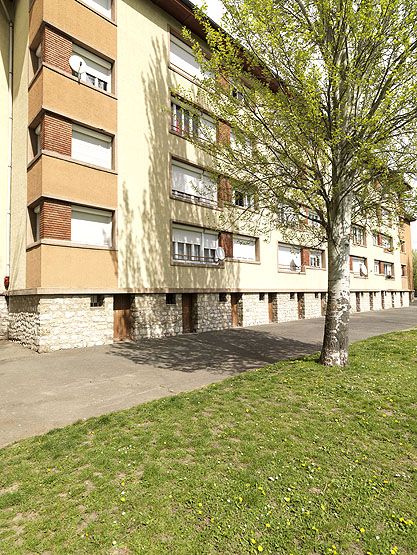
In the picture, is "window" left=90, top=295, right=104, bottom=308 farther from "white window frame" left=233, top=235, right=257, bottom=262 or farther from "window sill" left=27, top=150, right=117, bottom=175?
"white window frame" left=233, top=235, right=257, bottom=262

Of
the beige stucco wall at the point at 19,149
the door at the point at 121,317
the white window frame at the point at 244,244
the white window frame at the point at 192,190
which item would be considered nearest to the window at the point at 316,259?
the white window frame at the point at 244,244

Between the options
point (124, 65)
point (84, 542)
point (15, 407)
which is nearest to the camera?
point (84, 542)

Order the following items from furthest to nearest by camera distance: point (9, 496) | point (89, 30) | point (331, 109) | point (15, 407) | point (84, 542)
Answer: point (89, 30), point (331, 109), point (15, 407), point (9, 496), point (84, 542)

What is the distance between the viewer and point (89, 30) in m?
12.8

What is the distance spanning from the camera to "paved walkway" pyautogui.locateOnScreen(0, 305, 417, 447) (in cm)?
581

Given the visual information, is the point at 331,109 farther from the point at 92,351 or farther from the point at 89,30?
the point at 89,30

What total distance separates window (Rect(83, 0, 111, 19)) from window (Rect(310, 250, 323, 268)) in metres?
18.9

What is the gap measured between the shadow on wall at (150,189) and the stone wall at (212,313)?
110cm

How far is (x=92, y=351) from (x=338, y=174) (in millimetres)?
9359

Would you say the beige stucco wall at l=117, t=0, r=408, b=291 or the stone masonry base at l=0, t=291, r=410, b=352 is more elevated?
the beige stucco wall at l=117, t=0, r=408, b=291

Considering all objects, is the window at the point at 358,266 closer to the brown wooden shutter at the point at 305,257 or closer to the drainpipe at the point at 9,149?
the brown wooden shutter at the point at 305,257

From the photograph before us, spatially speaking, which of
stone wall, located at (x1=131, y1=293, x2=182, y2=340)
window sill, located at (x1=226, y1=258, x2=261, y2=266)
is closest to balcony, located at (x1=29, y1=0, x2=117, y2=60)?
stone wall, located at (x1=131, y1=293, x2=182, y2=340)

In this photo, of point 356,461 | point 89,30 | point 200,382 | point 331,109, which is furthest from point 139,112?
point 356,461

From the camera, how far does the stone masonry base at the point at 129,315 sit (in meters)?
11.3
